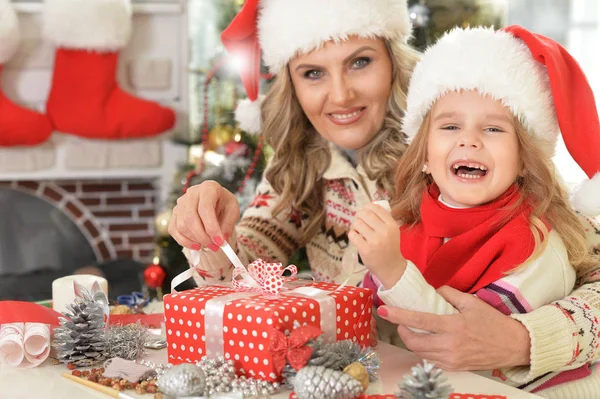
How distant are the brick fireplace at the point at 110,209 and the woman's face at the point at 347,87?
2235mm

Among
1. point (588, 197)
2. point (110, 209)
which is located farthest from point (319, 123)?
point (110, 209)

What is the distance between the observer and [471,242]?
4.13ft

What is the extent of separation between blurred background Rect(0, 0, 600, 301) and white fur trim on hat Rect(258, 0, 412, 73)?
51.1 inches

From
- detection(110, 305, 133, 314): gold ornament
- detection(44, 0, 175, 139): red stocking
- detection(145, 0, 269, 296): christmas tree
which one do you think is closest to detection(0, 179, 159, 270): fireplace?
detection(145, 0, 269, 296): christmas tree

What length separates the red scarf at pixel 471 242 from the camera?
47.3 inches

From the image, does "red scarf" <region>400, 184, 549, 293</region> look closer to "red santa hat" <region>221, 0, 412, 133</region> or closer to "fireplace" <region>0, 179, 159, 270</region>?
"red santa hat" <region>221, 0, 412, 133</region>

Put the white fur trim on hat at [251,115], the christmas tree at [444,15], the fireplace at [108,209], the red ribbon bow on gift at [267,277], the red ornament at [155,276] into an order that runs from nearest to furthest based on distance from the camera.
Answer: the red ribbon bow on gift at [267,277] → the white fur trim on hat at [251,115] → the christmas tree at [444,15] → the red ornament at [155,276] → the fireplace at [108,209]

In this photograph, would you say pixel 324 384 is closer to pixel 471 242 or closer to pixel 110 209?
pixel 471 242

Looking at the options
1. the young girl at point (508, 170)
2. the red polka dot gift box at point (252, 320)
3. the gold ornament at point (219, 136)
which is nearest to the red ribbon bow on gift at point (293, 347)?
the red polka dot gift box at point (252, 320)

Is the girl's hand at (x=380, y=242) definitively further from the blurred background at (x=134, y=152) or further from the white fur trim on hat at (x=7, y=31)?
the white fur trim on hat at (x=7, y=31)

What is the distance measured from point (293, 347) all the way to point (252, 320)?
0.07 m

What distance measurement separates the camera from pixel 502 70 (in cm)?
124

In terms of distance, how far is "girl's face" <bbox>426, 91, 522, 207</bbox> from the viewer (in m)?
1.25

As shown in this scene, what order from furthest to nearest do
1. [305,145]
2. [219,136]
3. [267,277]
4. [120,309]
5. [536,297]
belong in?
[219,136] < [305,145] < [120,309] < [536,297] < [267,277]
